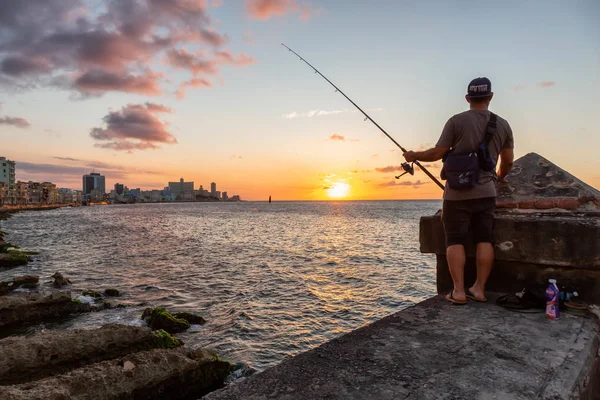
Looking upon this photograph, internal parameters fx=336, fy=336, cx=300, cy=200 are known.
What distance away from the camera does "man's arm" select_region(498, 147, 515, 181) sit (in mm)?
4094

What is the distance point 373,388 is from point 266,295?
13.6m

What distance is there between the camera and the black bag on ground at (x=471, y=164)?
3.81m

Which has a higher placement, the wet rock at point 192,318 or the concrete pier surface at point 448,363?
the concrete pier surface at point 448,363

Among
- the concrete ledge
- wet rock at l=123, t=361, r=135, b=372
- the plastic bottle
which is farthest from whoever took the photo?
wet rock at l=123, t=361, r=135, b=372

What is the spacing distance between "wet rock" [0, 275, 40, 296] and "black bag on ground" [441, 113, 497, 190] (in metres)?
19.0

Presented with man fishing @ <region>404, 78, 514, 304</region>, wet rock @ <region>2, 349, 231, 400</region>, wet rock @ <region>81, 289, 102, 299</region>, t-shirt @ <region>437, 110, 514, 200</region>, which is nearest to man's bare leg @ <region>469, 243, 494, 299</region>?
man fishing @ <region>404, 78, 514, 304</region>

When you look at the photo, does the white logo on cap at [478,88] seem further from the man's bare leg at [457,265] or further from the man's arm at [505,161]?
the man's bare leg at [457,265]

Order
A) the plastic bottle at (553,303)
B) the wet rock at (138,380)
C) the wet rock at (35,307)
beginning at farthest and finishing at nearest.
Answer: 1. the wet rock at (35,307)
2. the wet rock at (138,380)
3. the plastic bottle at (553,303)

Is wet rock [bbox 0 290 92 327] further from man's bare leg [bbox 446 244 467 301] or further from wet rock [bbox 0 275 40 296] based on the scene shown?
man's bare leg [bbox 446 244 467 301]

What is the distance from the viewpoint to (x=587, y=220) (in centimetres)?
357

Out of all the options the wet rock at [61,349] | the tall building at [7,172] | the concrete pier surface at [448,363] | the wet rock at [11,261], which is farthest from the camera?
the tall building at [7,172]

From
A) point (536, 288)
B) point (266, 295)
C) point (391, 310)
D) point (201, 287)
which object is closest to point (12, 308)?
point (201, 287)

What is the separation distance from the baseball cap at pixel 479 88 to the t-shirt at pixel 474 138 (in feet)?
0.66

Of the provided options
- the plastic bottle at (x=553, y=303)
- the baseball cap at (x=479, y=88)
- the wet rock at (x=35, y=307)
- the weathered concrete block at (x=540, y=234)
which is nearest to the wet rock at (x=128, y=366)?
the weathered concrete block at (x=540, y=234)
